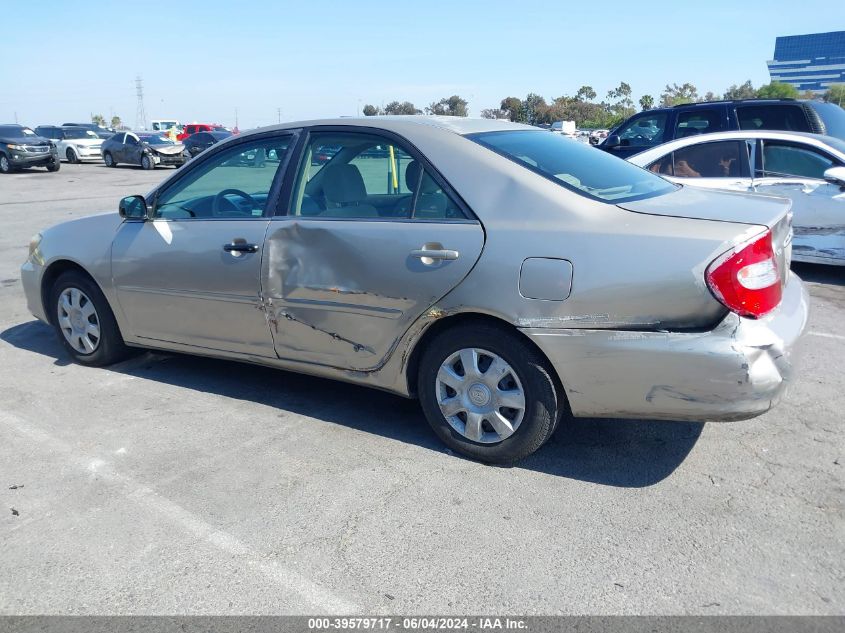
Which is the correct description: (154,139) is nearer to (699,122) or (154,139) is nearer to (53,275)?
(699,122)

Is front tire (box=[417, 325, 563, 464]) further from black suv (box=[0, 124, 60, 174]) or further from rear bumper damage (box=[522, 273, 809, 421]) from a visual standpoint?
black suv (box=[0, 124, 60, 174])

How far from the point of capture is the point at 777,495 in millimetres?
3479

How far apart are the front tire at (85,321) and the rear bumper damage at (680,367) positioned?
309cm

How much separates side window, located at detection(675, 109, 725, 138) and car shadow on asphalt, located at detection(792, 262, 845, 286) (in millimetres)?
2353

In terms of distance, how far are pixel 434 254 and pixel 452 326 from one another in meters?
0.36

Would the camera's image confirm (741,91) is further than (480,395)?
Yes

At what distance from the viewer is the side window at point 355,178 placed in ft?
13.2

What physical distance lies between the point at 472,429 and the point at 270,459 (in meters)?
1.03

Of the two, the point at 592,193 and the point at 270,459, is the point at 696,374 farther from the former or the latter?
the point at 270,459

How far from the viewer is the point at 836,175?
7.39 m

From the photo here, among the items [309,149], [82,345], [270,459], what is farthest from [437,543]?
[82,345]

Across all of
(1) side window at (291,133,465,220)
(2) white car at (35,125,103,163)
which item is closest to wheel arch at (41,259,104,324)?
(1) side window at (291,133,465,220)

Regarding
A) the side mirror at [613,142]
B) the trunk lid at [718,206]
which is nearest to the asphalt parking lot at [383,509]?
the trunk lid at [718,206]

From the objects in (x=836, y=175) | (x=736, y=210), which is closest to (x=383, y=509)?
(x=736, y=210)
